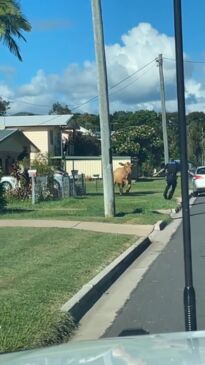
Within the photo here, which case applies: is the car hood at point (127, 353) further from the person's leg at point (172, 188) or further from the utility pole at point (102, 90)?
the person's leg at point (172, 188)

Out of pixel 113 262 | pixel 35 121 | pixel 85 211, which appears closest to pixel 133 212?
pixel 85 211

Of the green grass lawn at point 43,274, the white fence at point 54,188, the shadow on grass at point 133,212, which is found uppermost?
the white fence at point 54,188

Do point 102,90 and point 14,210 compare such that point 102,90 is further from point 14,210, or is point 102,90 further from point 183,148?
point 183,148

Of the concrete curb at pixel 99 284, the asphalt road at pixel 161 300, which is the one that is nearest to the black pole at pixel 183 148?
the asphalt road at pixel 161 300

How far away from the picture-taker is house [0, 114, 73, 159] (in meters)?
58.5

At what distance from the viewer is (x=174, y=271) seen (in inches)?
449

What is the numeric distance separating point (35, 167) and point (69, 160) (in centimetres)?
3187

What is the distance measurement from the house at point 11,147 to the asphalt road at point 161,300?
25395 millimetres

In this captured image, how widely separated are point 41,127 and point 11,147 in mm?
18660

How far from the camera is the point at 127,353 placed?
128 inches

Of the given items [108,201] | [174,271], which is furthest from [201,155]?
[174,271]

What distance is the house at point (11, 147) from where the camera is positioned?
38250mm

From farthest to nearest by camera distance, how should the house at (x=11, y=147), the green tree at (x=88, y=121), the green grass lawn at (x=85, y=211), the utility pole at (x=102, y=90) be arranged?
1. the green tree at (x=88, y=121)
2. the house at (x=11, y=147)
3. the green grass lawn at (x=85, y=211)
4. the utility pole at (x=102, y=90)

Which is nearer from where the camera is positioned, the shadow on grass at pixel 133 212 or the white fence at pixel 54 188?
the shadow on grass at pixel 133 212
